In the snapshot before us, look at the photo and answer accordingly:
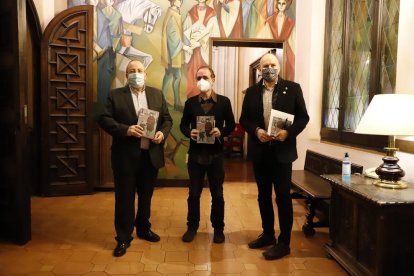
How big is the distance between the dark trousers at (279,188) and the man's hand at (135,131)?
98cm

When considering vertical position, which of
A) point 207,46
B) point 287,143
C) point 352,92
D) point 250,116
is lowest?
point 287,143

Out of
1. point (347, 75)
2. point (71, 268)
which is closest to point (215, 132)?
point (71, 268)

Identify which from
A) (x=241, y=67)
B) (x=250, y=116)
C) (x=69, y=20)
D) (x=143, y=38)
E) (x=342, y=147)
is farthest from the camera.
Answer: (x=241, y=67)

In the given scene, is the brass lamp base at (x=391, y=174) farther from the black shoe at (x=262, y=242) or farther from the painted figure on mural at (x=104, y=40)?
the painted figure on mural at (x=104, y=40)

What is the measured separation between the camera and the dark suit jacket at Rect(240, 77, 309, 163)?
2.81m

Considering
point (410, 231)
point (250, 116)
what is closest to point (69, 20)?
point (250, 116)

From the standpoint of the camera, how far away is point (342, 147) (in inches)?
156

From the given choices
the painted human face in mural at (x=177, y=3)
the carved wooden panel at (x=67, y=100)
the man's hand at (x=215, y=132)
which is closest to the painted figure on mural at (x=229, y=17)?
the painted human face in mural at (x=177, y=3)

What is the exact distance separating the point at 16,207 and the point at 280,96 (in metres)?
2.50

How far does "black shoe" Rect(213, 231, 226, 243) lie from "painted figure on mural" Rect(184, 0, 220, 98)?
2782 mm

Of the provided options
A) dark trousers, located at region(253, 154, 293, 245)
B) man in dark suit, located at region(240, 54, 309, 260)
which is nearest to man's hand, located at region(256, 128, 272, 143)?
man in dark suit, located at region(240, 54, 309, 260)

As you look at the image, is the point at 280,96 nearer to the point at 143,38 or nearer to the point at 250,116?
the point at 250,116

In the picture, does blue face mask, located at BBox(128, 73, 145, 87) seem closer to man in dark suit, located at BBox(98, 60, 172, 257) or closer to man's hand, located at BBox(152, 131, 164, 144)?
man in dark suit, located at BBox(98, 60, 172, 257)

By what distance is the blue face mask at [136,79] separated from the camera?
2.97 meters
